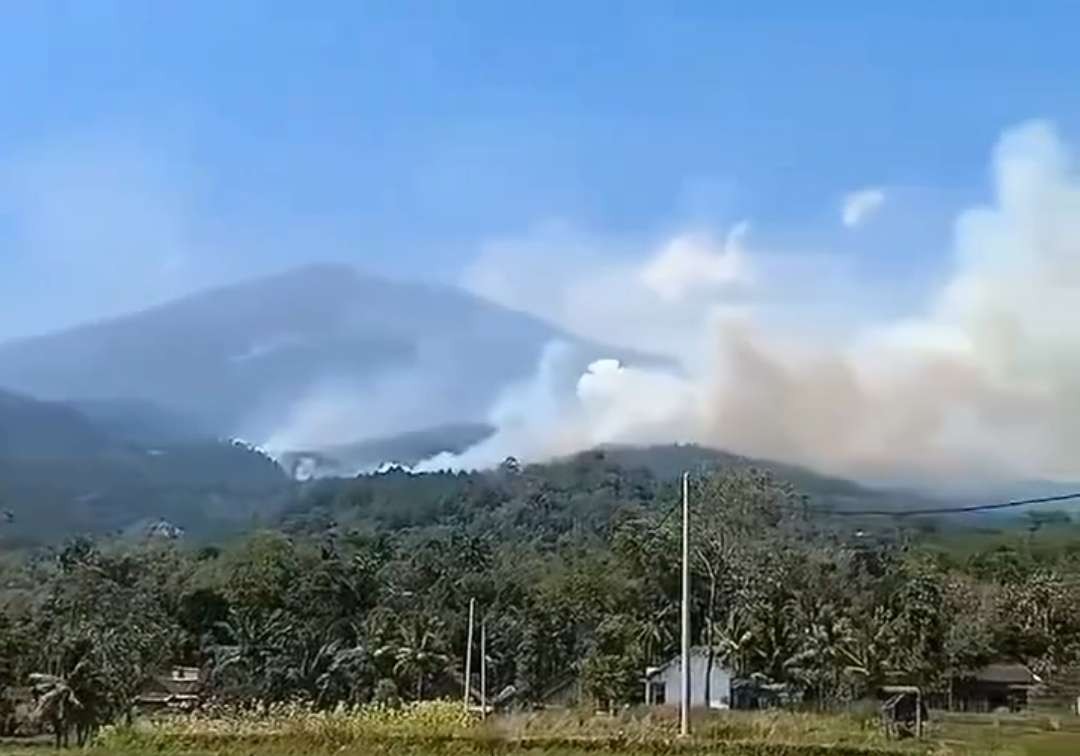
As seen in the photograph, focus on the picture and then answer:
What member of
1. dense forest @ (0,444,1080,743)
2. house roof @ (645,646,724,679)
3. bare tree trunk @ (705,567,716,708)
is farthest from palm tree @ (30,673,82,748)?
bare tree trunk @ (705,567,716,708)

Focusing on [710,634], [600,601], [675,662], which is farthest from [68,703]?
[600,601]

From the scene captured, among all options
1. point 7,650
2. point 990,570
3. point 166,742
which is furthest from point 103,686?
Result: point 990,570

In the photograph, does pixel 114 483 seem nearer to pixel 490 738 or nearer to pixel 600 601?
pixel 600 601

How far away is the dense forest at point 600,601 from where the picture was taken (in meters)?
43.1

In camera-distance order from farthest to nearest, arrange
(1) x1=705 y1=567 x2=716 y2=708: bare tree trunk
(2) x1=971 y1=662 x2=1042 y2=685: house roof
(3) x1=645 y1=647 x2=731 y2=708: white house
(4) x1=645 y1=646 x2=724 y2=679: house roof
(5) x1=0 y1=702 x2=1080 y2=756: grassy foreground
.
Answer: (2) x1=971 y1=662 x2=1042 y2=685: house roof < (1) x1=705 y1=567 x2=716 y2=708: bare tree trunk < (4) x1=645 y1=646 x2=724 y2=679: house roof < (3) x1=645 y1=647 x2=731 y2=708: white house < (5) x1=0 y1=702 x2=1080 y2=756: grassy foreground

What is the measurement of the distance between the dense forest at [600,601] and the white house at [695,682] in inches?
18.5

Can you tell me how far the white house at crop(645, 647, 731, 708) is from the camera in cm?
4144

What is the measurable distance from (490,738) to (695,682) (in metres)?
22.8

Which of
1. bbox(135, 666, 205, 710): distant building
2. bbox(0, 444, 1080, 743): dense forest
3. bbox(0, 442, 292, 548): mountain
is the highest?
bbox(0, 442, 292, 548): mountain

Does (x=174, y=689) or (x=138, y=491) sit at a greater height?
(x=138, y=491)

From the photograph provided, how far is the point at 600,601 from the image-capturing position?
47.3 metres

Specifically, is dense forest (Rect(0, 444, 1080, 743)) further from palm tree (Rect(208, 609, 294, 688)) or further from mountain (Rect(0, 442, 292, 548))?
mountain (Rect(0, 442, 292, 548))

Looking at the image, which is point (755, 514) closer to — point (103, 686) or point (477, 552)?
point (477, 552)

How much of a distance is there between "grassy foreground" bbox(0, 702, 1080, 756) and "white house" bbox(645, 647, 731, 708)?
14.4 metres
